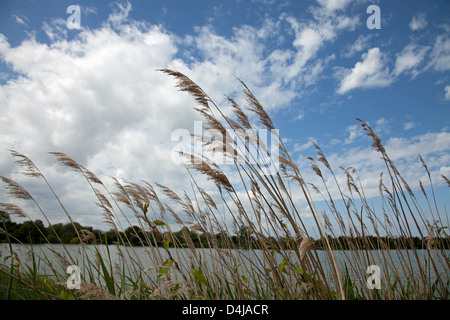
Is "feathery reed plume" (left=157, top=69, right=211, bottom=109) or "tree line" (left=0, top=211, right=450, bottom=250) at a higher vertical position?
"feathery reed plume" (left=157, top=69, right=211, bottom=109)

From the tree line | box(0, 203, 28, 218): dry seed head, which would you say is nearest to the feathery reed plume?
the tree line

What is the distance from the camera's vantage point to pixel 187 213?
332cm

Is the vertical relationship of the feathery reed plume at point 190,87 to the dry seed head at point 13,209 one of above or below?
above

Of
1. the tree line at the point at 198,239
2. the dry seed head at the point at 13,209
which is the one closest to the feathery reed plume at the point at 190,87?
the tree line at the point at 198,239

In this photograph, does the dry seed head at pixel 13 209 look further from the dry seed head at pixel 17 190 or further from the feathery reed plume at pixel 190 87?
the feathery reed plume at pixel 190 87

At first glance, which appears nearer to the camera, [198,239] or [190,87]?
[190,87]

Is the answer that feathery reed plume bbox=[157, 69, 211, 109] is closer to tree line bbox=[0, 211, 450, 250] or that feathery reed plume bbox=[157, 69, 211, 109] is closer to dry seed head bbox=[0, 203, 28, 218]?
tree line bbox=[0, 211, 450, 250]

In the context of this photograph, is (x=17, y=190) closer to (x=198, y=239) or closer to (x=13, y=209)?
(x=13, y=209)

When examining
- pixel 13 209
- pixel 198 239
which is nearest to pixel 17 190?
pixel 13 209

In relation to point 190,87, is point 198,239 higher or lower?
lower

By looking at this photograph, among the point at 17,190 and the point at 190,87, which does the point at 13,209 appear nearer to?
the point at 17,190

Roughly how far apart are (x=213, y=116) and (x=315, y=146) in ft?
5.42
